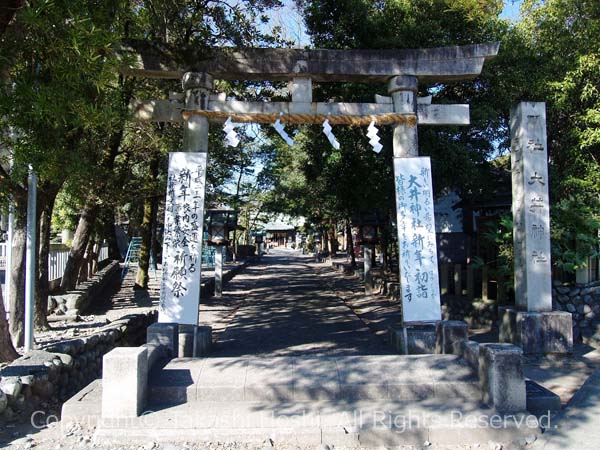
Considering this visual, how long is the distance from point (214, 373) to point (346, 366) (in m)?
1.56

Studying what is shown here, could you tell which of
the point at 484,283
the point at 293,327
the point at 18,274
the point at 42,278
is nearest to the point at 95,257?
the point at 42,278

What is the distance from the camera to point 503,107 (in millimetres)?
12109

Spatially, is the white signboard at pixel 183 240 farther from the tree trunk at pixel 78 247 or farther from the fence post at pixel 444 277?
the fence post at pixel 444 277

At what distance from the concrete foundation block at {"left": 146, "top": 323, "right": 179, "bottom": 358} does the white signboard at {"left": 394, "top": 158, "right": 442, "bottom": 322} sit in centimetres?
349

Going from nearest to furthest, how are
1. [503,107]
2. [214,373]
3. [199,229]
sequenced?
[214,373] < [199,229] < [503,107]

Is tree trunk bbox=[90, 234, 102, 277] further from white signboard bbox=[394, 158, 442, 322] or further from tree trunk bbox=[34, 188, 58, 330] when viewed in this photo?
white signboard bbox=[394, 158, 442, 322]

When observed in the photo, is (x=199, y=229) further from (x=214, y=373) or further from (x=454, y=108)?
(x=454, y=108)

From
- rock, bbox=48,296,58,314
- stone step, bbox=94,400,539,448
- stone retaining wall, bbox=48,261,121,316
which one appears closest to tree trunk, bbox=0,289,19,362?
stone step, bbox=94,400,539,448

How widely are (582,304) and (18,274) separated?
1084cm

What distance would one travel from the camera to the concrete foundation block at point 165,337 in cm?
662

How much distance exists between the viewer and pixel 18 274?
841cm

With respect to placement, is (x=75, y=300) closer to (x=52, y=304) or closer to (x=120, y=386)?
(x=52, y=304)

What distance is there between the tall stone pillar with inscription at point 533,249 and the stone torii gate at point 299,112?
1.38 m

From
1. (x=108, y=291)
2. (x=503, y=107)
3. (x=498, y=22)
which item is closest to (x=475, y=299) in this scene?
(x=503, y=107)
